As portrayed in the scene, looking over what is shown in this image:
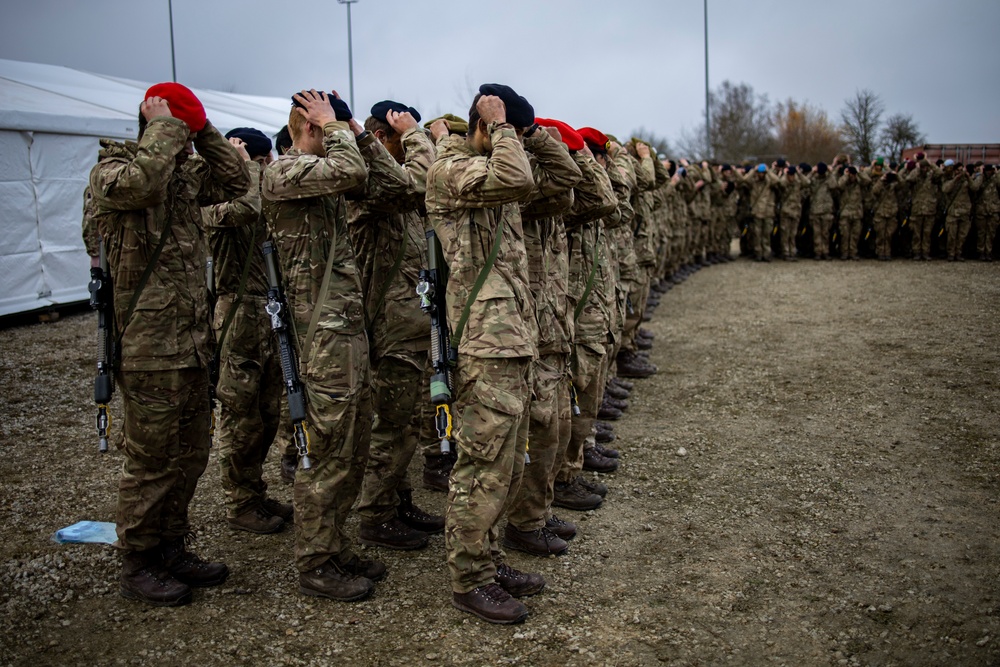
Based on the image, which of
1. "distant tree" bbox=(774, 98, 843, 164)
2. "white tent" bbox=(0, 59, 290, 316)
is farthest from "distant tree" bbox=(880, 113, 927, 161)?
"white tent" bbox=(0, 59, 290, 316)

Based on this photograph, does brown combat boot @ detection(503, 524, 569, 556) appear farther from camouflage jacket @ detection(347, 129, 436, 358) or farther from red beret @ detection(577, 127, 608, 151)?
red beret @ detection(577, 127, 608, 151)

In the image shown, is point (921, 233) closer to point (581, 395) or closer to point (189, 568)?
point (581, 395)

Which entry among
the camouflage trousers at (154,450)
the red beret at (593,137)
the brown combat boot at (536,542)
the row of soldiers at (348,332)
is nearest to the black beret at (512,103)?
the row of soldiers at (348,332)

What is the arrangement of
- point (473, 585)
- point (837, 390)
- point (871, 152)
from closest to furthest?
point (473, 585)
point (837, 390)
point (871, 152)

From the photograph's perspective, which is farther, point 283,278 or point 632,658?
point 283,278

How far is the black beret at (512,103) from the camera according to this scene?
Result: 13.2ft

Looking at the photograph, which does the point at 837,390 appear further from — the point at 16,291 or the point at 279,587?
the point at 16,291

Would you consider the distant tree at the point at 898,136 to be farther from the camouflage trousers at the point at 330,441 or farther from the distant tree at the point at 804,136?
the camouflage trousers at the point at 330,441

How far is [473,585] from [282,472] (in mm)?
2409

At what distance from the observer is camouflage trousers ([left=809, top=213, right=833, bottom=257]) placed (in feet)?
59.0

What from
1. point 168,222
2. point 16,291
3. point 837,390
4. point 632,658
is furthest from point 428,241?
point 16,291

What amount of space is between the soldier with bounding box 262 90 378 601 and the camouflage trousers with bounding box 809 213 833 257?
1601 cm

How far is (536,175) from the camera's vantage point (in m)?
4.48

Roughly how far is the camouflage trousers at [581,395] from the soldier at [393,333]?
1.06m
